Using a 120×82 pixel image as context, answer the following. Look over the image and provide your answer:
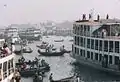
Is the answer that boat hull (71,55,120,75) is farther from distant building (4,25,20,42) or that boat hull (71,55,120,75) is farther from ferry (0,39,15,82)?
distant building (4,25,20,42)

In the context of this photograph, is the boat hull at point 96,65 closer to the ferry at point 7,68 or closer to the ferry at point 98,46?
the ferry at point 98,46

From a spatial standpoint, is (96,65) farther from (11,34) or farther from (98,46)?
(11,34)

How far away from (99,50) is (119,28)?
607 cm

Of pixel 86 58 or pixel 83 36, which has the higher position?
pixel 83 36

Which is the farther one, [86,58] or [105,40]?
[86,58]

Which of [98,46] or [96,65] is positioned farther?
[98,46]

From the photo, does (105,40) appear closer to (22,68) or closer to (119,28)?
(119,28)

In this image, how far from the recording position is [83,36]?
5847cm

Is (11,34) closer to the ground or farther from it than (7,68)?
closer to the ground

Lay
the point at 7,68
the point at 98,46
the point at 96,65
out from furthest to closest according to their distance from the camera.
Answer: the point at 98,46
the point at 96,65
the point at 7,68

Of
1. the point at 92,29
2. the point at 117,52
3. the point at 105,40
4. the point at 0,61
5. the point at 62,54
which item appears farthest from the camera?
the point at 62,54

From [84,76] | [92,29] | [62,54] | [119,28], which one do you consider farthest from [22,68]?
[62,54]

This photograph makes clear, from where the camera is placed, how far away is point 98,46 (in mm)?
53062

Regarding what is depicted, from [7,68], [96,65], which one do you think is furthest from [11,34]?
[7,68]
